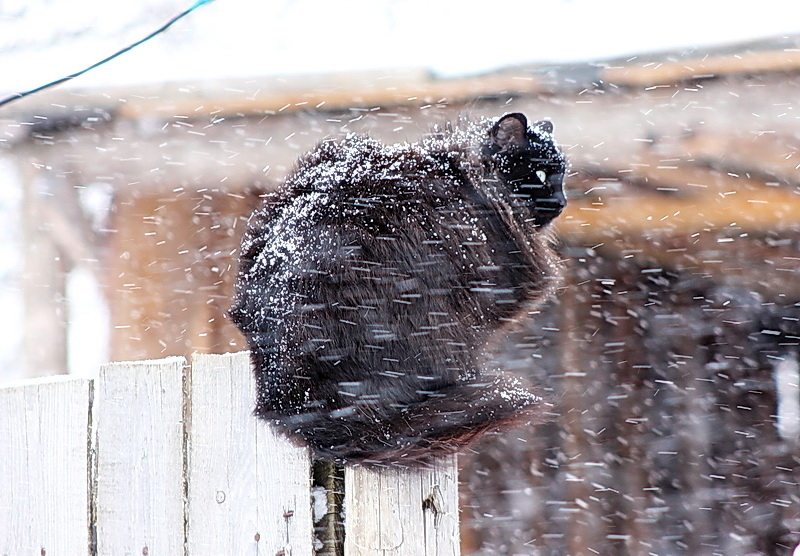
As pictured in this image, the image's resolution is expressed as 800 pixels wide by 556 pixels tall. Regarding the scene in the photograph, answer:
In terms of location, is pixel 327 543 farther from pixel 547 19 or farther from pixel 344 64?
pixel 547 19

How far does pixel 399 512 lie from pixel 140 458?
1.08 ft

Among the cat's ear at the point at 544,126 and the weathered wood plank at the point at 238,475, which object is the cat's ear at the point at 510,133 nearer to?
the cat's ear at the point at 544,126

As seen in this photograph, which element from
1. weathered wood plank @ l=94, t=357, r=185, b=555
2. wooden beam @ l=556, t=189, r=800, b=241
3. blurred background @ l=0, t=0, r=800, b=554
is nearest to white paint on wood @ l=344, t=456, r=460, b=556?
blurred background @ l=0, t=0, r=800, b=554

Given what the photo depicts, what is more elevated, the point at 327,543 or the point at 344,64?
the point at 344,64

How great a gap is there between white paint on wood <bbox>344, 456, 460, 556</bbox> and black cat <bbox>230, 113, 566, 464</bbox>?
64 mm

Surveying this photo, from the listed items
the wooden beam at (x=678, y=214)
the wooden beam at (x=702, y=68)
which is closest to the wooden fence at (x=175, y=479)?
the wooden beam at (x=702, y=68)

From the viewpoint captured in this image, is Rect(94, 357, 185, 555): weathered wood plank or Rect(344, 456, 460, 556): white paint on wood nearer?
Rect(344, 456, 460, 556): white paint on wood

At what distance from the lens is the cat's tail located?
22.3 inches

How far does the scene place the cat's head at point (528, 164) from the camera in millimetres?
679

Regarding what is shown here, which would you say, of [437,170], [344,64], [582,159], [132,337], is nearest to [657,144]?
[582,159]


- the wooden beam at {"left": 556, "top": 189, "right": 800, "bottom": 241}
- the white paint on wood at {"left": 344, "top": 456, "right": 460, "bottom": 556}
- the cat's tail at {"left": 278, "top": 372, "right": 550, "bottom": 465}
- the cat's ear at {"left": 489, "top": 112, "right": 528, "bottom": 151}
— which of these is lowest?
the white paint on wood at {"left": 344, "top": 456, "right": 460, "bottom": 556}

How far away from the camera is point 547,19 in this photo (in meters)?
1.36

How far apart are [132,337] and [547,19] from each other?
132 centimetres

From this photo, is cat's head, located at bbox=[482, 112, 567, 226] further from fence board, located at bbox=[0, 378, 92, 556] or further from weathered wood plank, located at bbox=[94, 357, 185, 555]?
fence board, located at bbox=[0, 378, 92, 556]
